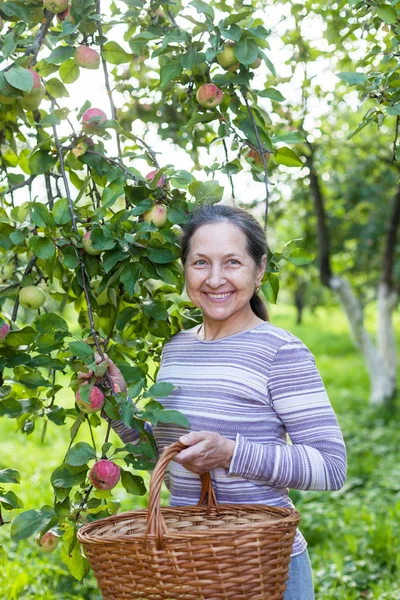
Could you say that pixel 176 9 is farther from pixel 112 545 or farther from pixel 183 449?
pixel 112 545

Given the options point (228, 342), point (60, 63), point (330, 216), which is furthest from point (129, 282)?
point (330, 216)

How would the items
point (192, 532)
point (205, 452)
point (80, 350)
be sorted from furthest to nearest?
point (80, 350), point (205, 452), point (192, 532)

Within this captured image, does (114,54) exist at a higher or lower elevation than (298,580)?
higher

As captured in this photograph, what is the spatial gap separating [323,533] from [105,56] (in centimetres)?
282

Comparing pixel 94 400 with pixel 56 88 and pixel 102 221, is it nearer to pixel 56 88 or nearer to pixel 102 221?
pixel 102 221

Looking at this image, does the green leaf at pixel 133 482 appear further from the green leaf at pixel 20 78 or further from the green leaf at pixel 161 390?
the green leaf at pixel 20 78

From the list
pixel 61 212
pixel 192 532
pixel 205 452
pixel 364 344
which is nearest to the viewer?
pixel 192 532

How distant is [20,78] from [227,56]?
46cm

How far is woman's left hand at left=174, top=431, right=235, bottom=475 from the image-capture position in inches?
50.7

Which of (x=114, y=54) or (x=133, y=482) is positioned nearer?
(x=133, y=482)

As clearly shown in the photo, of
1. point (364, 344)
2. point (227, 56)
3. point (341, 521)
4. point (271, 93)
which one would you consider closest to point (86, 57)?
point (227, 56)

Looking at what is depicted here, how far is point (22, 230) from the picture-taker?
1.53m

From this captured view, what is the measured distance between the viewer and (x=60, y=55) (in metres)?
1.59

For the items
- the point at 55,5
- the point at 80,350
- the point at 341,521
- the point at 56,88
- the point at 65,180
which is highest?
the point at 55,5
